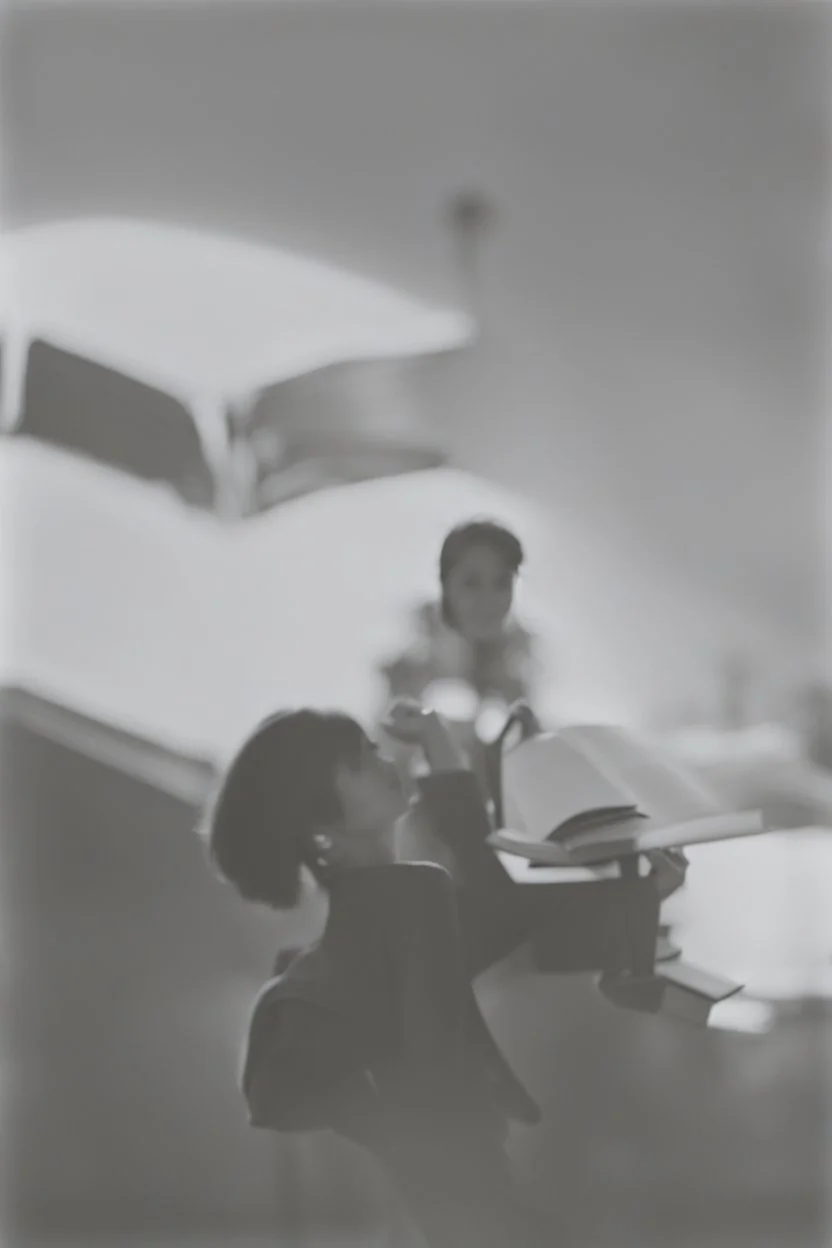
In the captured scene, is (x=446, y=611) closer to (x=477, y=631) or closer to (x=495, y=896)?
Answer: (x=477, y=631)

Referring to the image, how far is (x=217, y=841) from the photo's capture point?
0.37 meters

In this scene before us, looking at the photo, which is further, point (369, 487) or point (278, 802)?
point (369, 487)

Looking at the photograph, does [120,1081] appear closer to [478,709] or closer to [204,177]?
[478,709]

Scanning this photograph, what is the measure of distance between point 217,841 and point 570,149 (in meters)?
0.57

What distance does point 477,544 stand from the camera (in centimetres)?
41

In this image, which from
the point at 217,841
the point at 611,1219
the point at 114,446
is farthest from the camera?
the point at 611,1219

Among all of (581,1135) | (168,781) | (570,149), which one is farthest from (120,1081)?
(570,149)

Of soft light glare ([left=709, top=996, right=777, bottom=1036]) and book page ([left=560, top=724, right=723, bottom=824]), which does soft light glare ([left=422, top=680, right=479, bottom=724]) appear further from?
soft light glare ([left=709, top=996, right=777, bottom=1036])

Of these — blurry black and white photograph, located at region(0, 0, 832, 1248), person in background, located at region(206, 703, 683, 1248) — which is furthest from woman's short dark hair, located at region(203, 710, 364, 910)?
blurry black and white photograph, located at region(0, 0, 832, 1248)

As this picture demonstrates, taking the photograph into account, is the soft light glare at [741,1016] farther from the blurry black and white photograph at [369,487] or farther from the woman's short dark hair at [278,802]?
the woman's short dark hair at [278,802]

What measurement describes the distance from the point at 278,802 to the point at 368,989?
8 cm

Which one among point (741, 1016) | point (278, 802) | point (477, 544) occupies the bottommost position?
point (741, 1016)

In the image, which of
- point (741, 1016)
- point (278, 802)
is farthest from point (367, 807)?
point (741, 1016)

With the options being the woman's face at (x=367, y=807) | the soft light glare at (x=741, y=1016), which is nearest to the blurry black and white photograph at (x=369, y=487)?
the soft light glare at (x=741, y=1016)
